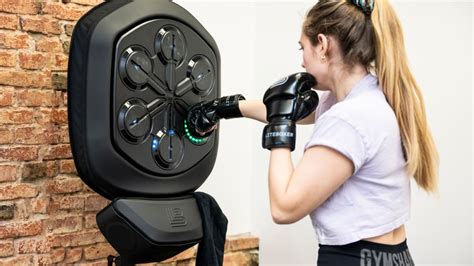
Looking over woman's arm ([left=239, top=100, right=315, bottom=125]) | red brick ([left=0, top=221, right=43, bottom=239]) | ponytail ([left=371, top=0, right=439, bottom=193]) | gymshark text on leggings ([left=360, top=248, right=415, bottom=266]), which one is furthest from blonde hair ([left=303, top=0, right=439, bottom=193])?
red brick ([left=0, top=221, right=43, bottom=239])

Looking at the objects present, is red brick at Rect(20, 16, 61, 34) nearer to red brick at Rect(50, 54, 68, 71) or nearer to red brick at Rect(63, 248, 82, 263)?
red brick at Rect(50, 54, 68, 71)

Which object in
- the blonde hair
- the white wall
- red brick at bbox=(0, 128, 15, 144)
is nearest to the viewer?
the blonde hair

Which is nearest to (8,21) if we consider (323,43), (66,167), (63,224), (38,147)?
(38,147)

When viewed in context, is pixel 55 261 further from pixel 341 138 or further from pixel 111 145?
pixel 341 138

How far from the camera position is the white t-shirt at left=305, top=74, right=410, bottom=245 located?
164 cm

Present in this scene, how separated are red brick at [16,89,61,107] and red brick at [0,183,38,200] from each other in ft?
0.98

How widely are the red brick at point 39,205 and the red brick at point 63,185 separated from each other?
4 cm

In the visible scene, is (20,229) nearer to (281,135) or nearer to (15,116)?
(15,116)

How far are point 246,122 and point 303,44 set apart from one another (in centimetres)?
125

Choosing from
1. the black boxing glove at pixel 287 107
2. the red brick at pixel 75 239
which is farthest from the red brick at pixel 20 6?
the black boxing glove at pixel 287 107

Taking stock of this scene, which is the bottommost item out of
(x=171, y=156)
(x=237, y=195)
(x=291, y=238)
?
(x=291, y=238)

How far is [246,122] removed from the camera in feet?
10.0

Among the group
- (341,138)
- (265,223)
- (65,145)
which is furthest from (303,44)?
(265,223)

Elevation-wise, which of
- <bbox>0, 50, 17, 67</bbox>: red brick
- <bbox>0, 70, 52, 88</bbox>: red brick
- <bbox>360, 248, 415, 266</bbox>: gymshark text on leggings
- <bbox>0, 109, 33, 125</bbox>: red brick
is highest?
<bbox>0, 50, 17, 67</bbox>: red brick
